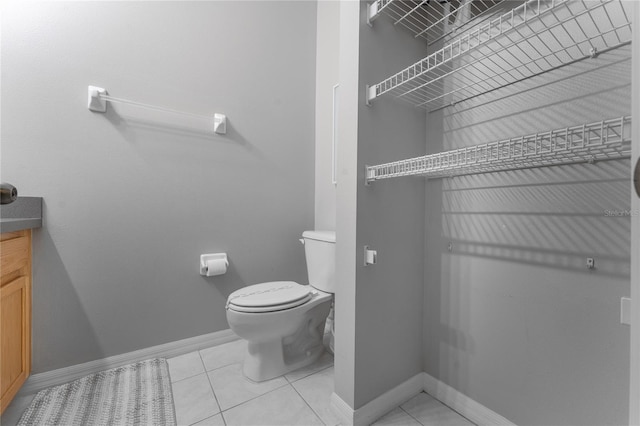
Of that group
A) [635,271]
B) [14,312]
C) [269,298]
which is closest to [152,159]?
[14,312]

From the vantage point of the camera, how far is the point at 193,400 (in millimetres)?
1241

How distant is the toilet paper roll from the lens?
1.62 meters

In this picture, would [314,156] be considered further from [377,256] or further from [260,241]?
[377,256]

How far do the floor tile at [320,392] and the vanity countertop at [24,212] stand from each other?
1374mm

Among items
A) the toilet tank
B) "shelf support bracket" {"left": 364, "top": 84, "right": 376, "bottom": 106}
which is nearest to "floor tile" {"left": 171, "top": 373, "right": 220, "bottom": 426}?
the toilet tank

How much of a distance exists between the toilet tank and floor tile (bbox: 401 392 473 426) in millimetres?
617

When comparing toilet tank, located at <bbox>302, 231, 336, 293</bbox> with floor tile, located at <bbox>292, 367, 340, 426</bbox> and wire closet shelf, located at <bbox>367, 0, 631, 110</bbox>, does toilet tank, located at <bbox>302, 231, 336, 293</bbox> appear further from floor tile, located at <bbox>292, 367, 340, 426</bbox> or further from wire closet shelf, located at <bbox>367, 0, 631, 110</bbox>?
wire closet shelf, located at <bbox>367, 0, 631, 110</bbox>

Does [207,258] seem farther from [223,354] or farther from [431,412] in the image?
[431,412]

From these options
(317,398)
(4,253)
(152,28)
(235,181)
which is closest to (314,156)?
(235,181)

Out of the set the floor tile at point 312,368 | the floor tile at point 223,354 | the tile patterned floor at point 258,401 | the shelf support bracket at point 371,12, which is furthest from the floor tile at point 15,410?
the shelf support bracket at point 371,12

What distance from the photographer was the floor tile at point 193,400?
115cm

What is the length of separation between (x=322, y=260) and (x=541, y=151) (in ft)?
3.67

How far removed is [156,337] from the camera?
1.54 meters

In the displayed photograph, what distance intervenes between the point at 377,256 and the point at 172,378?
123 centimetres
